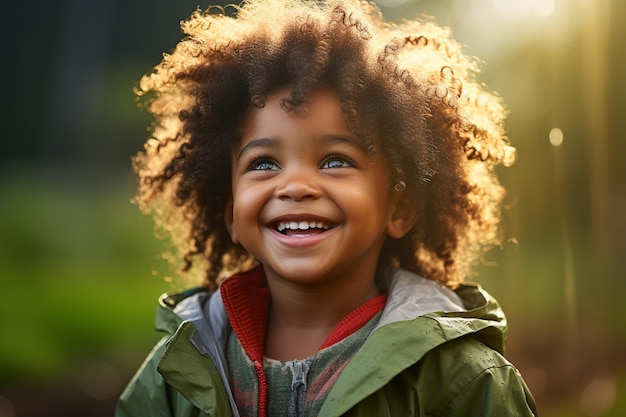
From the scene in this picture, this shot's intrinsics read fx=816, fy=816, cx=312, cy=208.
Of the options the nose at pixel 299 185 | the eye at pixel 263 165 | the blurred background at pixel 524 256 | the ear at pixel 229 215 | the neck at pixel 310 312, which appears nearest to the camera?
the nose at pixel 299 185

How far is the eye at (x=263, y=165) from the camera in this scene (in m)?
2.40

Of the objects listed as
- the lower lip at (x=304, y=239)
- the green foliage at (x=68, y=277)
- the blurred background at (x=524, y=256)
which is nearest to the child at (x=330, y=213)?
the lower lip at (x=304, y=239)

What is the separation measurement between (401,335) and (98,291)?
3.92 metres

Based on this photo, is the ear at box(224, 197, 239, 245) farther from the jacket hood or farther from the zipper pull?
the zipper pull

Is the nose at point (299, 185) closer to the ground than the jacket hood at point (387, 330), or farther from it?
farther from it

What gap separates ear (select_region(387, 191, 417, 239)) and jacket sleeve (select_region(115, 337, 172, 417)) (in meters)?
0.80

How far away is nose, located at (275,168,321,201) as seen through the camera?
90.0 inches

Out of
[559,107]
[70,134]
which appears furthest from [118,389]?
[70,134]

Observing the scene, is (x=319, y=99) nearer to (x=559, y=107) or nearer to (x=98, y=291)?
(x=559, y=107)

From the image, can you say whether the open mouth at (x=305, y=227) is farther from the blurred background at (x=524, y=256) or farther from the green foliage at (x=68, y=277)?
the green foliage at (x=68, y=277)

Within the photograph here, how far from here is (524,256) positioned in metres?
5.46

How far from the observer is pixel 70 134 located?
817 cm

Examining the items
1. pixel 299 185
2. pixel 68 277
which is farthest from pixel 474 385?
pixel 68 277

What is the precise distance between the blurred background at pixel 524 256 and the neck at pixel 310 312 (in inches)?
87.7
